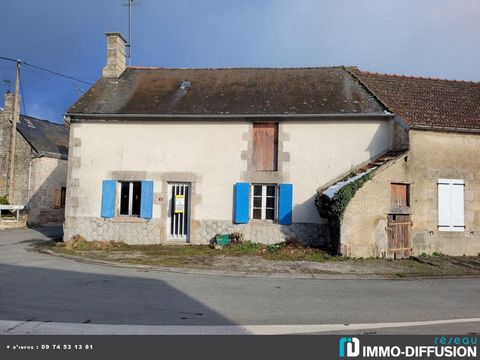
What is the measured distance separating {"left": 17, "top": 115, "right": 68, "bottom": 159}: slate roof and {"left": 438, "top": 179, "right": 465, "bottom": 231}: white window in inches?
750

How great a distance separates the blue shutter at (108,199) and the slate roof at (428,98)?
30.9 feet

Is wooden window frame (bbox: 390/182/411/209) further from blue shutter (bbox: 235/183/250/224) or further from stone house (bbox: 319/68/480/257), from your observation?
blue shutter (bbox: 235/183/250/224)

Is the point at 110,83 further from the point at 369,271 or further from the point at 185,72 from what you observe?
the point at 369,271

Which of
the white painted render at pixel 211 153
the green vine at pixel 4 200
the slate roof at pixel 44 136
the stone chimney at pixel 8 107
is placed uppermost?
the stone chimney at pixel 8 107

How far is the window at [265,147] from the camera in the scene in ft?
42.7

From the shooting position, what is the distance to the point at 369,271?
9.22 m

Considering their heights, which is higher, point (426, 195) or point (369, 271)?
point (426, 195)

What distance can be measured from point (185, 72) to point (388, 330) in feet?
45.7

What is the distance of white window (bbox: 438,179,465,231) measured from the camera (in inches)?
452

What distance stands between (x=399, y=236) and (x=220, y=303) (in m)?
6.83

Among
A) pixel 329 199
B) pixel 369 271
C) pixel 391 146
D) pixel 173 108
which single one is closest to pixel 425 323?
pixel 369 271

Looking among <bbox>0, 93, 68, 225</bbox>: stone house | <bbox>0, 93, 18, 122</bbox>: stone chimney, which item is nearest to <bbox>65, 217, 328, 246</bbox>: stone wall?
<bbox>0, 93, 68, 225</bbox>: stone house

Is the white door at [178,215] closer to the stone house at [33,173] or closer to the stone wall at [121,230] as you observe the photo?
the stone wall at [121,230]
